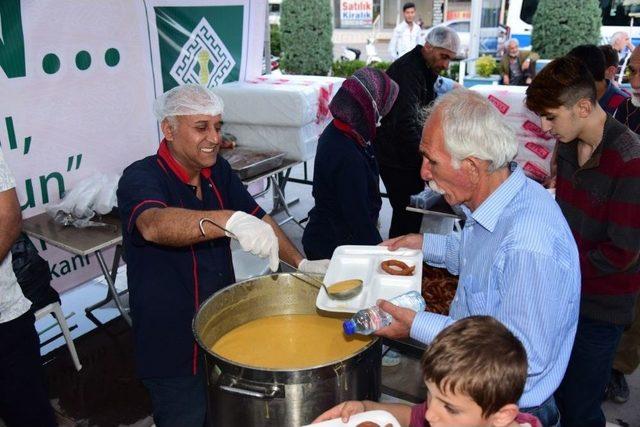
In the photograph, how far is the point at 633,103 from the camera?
3.15 metres

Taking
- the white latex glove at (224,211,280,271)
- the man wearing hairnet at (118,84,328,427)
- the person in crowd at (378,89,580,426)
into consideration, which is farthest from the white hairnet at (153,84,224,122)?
the person in crowd at (378,89,580,426)

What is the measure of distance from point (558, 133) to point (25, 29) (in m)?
3.07

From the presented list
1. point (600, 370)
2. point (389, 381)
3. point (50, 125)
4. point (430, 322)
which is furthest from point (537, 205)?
point (50, 125)

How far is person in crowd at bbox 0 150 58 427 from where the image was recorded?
6.02 feet

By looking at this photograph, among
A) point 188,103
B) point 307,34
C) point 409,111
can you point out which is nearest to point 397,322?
point 188,103

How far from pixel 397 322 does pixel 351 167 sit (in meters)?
1.16

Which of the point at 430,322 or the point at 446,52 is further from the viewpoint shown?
the point at 446,52

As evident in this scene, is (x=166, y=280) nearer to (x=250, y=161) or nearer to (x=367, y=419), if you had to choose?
(x=367, y=419)

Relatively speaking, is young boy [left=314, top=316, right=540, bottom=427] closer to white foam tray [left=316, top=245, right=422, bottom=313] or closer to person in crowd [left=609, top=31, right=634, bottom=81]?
white foam tray [left=316, top=245, right=422, bottom=313]

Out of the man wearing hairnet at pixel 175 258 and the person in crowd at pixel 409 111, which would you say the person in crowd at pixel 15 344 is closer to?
the man wearing hairnet at pixel 175 258

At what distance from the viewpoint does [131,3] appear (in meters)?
3.97

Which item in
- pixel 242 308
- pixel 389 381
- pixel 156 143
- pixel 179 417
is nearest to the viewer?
pixel 242 308

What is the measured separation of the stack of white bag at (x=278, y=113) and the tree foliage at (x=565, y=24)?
23.6 feet

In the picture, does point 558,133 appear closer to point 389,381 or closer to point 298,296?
point 298,296
